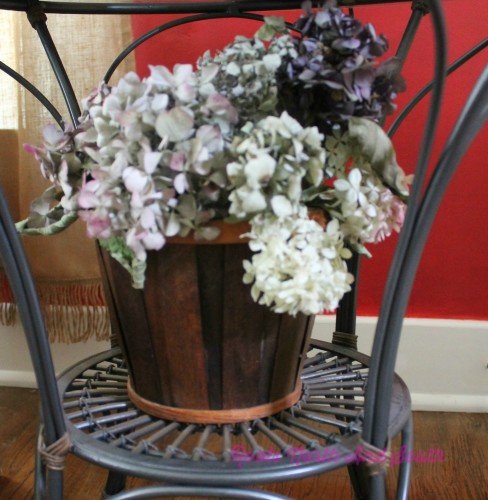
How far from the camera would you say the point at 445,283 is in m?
1.45

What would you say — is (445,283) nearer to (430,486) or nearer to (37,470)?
(430,486)

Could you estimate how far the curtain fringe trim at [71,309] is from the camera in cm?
142

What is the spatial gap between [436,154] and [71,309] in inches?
35.8

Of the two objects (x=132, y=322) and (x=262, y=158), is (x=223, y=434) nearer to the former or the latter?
(x=132, y=322)

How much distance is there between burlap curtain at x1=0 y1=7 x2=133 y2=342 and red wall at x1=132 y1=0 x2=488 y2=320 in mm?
120

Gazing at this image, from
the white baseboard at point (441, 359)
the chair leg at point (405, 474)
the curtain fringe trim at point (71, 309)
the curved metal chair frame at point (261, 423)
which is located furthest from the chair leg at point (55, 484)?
the white baseboard at point (441, 359)

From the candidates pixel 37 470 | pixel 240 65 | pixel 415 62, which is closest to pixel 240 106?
pixel 240 65

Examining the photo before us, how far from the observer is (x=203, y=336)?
23.8 inches

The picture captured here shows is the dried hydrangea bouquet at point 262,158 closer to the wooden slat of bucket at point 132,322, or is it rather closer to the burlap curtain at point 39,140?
the wooden slat of bucket at point 132,322

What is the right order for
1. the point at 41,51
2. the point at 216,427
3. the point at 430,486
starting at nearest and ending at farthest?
1. the point at 216,427
2. the point at 430,486
3. the point at 41,51

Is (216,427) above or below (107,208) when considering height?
below

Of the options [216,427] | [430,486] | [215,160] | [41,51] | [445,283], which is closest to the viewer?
[215,160]

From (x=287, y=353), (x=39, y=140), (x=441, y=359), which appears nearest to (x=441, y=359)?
(x=441, y=359)

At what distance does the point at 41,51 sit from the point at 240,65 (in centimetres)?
88
